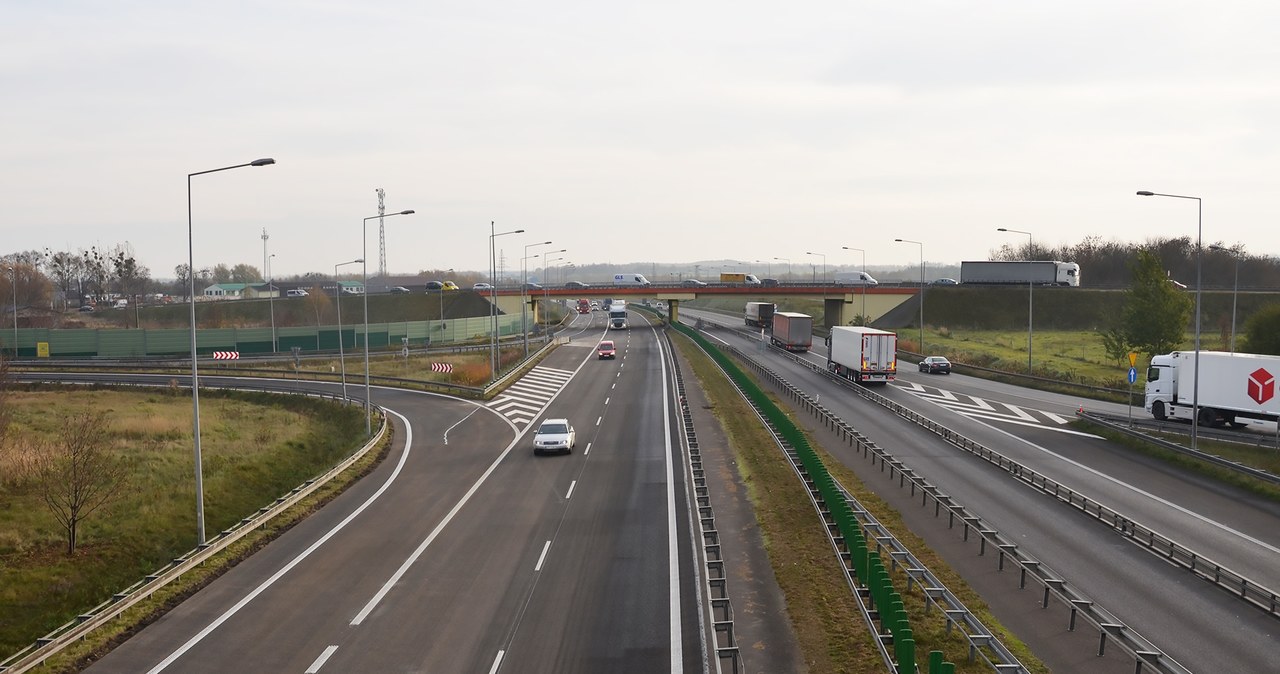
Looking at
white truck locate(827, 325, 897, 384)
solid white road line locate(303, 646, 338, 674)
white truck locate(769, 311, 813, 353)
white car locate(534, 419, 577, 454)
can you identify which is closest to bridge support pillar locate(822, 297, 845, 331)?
white truck locate(769, 311, 813, 353)

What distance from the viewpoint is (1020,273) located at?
11475 cm

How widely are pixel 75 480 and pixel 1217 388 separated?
4410 centimetres

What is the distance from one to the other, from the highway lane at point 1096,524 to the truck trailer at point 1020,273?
74049mm

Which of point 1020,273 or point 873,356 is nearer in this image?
point 873,356

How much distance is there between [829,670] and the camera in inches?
614

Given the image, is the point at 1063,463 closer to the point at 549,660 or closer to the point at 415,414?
the point at 549,660

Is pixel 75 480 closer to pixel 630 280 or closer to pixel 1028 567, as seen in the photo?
pixel 1028 567

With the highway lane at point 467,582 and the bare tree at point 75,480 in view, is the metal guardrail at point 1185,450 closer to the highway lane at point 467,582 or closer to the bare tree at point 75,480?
the highway lane at point 467,582

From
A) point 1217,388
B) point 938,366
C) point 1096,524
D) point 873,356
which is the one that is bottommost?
point 1096,524

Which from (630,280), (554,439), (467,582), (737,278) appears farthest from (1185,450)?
(630,280)

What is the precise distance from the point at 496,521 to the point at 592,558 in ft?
16.5

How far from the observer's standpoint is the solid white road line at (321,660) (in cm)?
1627

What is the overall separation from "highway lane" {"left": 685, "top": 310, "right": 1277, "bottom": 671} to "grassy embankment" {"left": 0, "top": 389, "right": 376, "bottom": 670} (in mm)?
20583

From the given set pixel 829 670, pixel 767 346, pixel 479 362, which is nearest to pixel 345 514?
pixel 829 670
